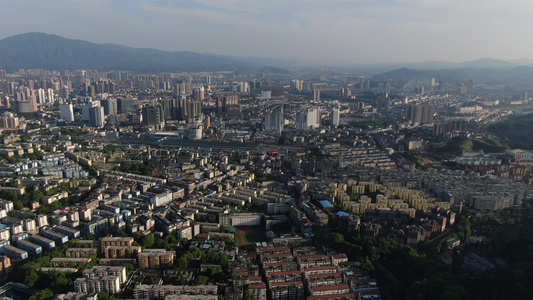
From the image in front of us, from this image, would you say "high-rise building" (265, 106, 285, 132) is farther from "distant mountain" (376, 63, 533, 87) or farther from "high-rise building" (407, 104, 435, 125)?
"distant mountain" (376, 63, 533, 87)

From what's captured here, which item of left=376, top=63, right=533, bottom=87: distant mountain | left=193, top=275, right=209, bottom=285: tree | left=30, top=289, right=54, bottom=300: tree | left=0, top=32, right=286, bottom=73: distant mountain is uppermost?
left=0, top=32, right=286, bottom=73: distant mountain

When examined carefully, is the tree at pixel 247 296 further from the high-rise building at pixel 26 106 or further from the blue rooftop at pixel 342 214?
the high-rise building at pixel 26 106

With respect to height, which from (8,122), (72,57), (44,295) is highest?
(72,57)

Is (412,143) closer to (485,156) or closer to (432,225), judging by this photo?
(485,156)

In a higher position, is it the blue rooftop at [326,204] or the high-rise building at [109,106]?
the high-rise building at [109,106]

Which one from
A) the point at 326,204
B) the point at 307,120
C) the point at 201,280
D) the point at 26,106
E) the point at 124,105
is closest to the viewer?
the point at 201,280

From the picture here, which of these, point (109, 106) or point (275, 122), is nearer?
point (275, 122)

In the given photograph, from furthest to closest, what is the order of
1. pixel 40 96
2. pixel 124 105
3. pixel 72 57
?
pixel 72 57 → pixel 40 96 → pixel 124 105

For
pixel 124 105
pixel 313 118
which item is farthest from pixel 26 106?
pixel 313 118

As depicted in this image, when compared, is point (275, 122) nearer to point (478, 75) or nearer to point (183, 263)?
point (183, 263)

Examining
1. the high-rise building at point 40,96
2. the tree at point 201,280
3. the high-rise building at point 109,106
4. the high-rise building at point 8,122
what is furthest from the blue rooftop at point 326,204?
the high-rise building at point 40,96

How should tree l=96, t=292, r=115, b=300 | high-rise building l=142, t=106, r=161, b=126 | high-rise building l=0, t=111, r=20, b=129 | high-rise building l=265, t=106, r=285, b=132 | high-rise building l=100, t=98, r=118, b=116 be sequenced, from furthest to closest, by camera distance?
high-rise building l=100, t=98, r=118, b=116
high-rise building l=142, t=106, r=161, b=126
high-rise building l=265, t=106, r=285, b=132
high-rise building l=0, t=111, r=20, b=129
tree l=96, t=292, r=115, b=300

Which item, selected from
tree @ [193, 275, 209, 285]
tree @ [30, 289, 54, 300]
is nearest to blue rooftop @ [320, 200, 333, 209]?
tree @ [193, 275, 209, 285]
